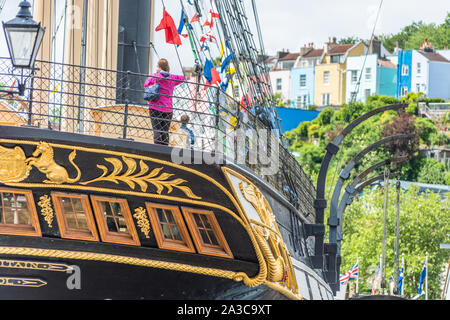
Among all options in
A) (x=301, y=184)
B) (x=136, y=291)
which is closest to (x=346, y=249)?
(x=301, y=184)

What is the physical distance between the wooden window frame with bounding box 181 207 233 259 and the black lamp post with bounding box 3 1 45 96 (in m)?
2.29

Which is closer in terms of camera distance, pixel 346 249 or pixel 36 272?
pixel 36 272

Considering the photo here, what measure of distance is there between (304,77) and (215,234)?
73389 millimetres

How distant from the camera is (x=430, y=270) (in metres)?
39.3

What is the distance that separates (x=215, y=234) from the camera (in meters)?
9.09

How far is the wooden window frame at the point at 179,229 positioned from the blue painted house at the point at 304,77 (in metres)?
70.6

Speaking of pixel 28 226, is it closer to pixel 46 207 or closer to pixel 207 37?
pixel 46 207

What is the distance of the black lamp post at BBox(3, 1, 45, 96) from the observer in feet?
24.6

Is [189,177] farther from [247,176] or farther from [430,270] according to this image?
[430,270]

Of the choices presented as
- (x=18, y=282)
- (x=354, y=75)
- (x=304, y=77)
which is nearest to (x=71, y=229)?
(x=18, y=282)
